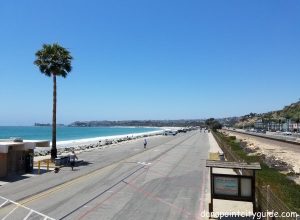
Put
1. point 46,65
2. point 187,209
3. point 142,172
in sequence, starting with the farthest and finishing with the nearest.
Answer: point 46,65 < point 142,172 < point 187,209

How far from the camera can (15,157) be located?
1240 inches

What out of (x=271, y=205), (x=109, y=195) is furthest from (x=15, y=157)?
(x=271, y=205)

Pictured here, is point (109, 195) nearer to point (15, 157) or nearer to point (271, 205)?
point (271, 205)

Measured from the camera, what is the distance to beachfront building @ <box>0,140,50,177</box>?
1146 inches

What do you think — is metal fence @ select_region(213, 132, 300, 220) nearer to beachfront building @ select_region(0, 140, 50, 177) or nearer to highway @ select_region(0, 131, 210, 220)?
highway @ select_region(0, 131, 210, 220)

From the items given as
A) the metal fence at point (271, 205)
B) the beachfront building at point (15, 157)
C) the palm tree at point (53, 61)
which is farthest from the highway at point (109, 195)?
the palm tree at point (53, 61)

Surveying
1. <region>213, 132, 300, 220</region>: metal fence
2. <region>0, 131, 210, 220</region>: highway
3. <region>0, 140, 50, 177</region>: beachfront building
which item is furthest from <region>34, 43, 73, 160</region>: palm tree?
<region>213, 132, 300, 220</region>: metal fence

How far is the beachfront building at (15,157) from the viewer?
95.5ft

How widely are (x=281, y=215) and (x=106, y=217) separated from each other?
7241mm

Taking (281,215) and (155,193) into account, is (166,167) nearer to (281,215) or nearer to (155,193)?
(155,193)

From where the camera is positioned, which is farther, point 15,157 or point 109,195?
point 15,157

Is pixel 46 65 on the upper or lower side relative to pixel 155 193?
upper

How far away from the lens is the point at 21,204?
18.9m

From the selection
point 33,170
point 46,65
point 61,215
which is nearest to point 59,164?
point 33,170
